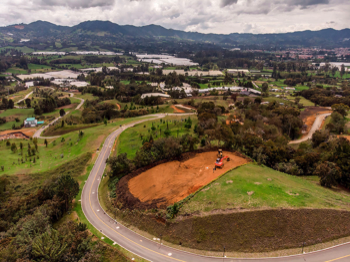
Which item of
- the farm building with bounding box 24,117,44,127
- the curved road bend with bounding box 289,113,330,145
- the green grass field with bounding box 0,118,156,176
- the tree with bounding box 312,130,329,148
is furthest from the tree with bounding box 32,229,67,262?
the farm building with bounding box 24,117,44,127

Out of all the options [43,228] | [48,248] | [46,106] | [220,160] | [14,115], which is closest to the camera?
[48,248]

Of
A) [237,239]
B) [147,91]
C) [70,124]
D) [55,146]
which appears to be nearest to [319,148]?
[237,239]

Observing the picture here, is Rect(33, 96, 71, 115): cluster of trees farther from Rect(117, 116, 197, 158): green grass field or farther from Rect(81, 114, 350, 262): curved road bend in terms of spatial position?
Rect(81, 114, 350, 262): curved road bend

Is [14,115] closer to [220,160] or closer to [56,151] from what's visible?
[56,151]

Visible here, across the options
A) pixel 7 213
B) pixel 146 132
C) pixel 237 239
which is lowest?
pixel 7 213

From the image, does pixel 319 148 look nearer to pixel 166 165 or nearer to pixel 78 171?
pixel 166 165

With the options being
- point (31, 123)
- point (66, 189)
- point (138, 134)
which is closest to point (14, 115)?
point (31, 123)
